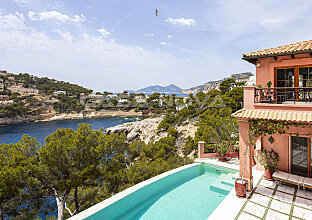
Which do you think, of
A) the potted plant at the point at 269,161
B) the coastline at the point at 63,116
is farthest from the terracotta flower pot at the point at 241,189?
the coastline at the point at 63,116

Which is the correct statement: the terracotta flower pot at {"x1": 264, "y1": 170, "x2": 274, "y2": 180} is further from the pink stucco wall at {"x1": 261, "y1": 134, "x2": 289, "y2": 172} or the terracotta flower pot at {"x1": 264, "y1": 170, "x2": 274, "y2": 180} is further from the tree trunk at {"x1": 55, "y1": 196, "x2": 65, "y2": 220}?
the tree trunk at {"x1": 55, "y1": 196, "x2": 65, "y2": 220}

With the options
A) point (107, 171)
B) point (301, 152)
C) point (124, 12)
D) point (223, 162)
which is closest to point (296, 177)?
point (301, 152)

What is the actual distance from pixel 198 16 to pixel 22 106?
75.7 m

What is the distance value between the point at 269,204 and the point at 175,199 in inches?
128

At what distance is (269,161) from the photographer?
612cm

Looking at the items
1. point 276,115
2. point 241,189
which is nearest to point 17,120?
point 241,189

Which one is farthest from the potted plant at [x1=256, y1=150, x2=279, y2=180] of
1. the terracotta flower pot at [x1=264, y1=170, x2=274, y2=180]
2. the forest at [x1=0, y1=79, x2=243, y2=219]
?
the forest at [x1=0, y1=79, x2=243, y2=219]

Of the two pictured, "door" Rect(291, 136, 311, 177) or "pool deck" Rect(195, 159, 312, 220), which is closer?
"pool deck" Rect(195, 159, 312, 220)

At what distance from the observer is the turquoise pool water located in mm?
5525

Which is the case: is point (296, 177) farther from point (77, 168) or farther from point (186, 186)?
point (77, 168)

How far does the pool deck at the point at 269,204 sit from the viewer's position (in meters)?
4.37

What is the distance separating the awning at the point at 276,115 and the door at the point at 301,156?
1.81 m

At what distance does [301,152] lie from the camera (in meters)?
5.94

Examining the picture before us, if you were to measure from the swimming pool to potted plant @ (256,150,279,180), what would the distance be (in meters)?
1.63
